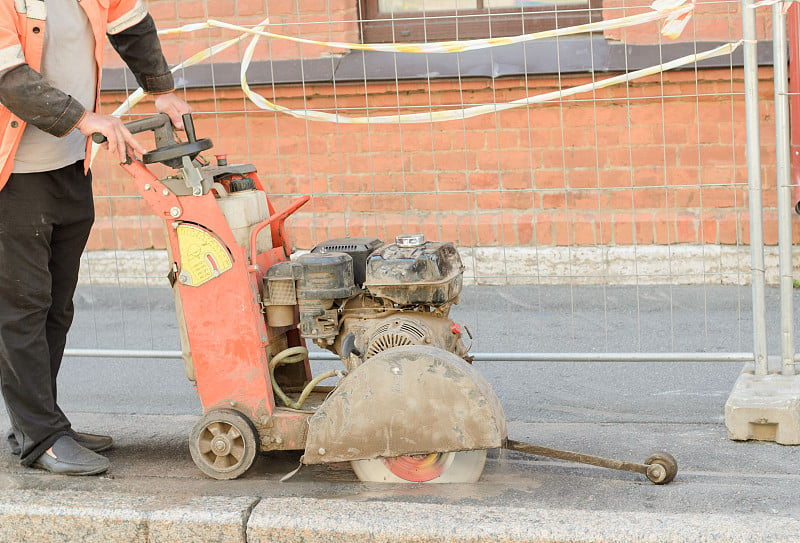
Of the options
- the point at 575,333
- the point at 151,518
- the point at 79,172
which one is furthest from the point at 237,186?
the point at 575,333

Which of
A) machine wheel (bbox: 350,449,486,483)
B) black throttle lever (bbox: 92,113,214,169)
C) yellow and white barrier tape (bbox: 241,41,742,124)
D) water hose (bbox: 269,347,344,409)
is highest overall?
yellow and white barrier tape (bbox: 241,41,742,124)

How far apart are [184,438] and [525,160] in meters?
3.34

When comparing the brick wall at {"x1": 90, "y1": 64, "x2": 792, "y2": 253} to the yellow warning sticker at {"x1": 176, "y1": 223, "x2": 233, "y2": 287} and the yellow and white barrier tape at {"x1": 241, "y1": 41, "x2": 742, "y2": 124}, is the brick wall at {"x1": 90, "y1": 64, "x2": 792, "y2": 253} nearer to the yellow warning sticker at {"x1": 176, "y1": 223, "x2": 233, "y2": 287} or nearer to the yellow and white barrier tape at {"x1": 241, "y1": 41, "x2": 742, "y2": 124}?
the yellow and white barrier tape at {"x1": 241, "y1": 41, "x2": 742, "y2": 124}

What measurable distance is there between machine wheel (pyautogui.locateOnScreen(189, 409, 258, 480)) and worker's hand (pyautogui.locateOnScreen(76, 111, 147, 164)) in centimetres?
101

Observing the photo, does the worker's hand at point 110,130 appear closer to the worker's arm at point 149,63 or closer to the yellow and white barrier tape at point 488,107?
the worker's arm at point 149,63

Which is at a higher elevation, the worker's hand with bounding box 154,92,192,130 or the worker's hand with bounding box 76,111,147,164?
the worker's hand with bounding box 154,92,192,130

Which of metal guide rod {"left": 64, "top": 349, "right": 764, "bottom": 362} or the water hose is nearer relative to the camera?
the water hose

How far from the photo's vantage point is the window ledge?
23.3ft

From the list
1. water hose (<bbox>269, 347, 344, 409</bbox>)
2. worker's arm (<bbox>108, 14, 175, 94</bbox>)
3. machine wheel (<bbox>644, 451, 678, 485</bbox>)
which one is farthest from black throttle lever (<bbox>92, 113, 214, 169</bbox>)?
machine wheel (<bbox>644, 451, 678, 485</bbox>)

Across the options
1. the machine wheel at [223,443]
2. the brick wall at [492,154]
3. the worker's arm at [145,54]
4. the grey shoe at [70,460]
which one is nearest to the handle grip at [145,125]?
the worker's arm at [145,54]

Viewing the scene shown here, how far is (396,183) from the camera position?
7.11 metres

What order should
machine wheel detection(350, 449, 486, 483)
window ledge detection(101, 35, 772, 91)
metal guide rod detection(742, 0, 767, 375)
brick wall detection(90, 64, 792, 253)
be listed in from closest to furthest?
1. machine wheel detection(350, 449, 486, 483)
2. metal guide rod detection(742, 0, 767, 375)
3. brick wall detection(90, 64, 792, 253)
4. window ledge detection(101, 35, 772, 91)

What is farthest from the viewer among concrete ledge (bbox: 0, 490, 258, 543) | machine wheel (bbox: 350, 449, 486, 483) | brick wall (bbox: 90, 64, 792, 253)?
brick wall (bbox: 90, 64, 792, 253)

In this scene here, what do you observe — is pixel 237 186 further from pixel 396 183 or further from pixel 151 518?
pixel 396 183
